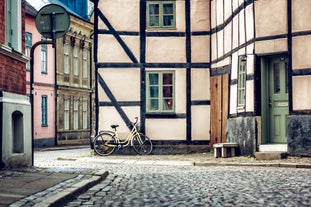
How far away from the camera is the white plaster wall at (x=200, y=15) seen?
20391mm

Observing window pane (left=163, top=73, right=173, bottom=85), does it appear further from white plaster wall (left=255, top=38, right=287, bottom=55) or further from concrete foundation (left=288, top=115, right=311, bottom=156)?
concrete foundation (left=288, top=115, right=311, bottom=156)

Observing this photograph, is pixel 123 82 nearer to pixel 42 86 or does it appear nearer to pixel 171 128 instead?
pixel 171 128

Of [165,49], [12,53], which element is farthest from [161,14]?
[12,53]

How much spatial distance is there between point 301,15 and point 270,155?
11.4 feet

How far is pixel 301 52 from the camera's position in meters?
15.0

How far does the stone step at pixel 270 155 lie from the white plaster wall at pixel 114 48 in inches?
257

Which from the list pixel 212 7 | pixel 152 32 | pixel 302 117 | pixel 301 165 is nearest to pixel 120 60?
pixel 152 32

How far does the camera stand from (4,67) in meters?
11.9

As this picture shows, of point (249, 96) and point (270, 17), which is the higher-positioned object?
point (270, 17)

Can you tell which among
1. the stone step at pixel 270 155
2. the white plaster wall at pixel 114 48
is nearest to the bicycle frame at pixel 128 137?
the white plaster wall at pixel 114 48

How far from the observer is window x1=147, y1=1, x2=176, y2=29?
20.6 meters

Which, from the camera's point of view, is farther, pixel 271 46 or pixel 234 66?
pixel 234 66

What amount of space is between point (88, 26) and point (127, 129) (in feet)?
63.7

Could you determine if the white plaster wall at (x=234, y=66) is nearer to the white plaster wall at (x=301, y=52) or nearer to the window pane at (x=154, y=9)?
the white plaster wall at (x=301, y=52)
